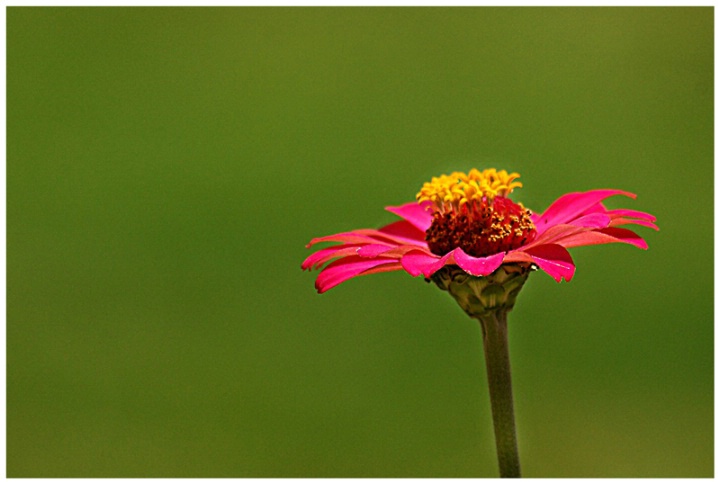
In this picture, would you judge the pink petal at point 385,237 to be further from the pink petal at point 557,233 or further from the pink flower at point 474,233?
the pink petal at point 557,233

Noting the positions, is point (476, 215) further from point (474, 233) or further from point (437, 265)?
point (437, 265)

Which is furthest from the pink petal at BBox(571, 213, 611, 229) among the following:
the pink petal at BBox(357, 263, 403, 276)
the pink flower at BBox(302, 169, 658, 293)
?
the pink petal at BBox(357, 263, 403, 276)

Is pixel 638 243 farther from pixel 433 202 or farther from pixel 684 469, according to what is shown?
pixel 684 469

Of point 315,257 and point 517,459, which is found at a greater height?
point 315,257

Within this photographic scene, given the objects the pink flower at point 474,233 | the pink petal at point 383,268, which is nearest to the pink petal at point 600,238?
the pink flower at point 474,233

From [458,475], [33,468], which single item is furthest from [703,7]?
[33,468]
